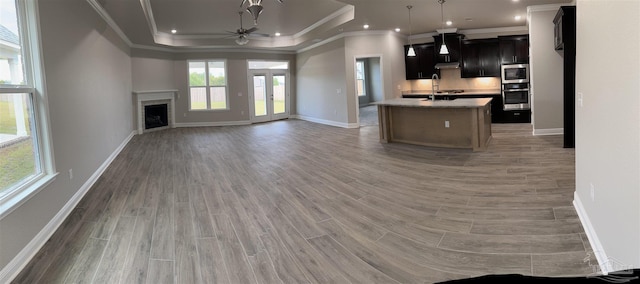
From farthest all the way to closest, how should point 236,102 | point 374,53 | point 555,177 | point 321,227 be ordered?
1. point 236,102
2. point 374,53
3. point 555,177
4. point 321,227

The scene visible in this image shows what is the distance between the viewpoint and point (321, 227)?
3.20m

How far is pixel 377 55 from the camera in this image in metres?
9.69

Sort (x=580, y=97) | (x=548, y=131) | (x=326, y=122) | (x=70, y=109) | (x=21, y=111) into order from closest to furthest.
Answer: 1. (x=580, y=97)
2. (x=21, y=111)
3. (x=70, y=109)
4. (x=548, y=131)
5. (x=326, y=122)

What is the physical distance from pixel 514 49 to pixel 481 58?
798mm

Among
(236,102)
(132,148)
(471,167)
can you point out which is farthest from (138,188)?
(236,102)

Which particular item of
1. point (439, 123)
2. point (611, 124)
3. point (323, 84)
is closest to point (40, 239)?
point (611, 124)

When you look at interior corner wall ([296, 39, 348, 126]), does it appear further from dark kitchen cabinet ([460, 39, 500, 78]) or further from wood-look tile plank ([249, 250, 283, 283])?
wood-look tile plank ([249, 250, 283, 283])

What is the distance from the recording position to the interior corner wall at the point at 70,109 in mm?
2844

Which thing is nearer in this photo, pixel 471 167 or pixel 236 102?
pixel 471 167

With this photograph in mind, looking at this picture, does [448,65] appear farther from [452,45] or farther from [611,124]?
[611,124]

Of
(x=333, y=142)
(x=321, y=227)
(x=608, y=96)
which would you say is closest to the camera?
(x=608, y=96)

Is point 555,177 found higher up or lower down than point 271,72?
lower down

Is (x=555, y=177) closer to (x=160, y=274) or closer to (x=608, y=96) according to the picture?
(x=608, y=96)

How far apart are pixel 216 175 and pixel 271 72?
27.3 feet
